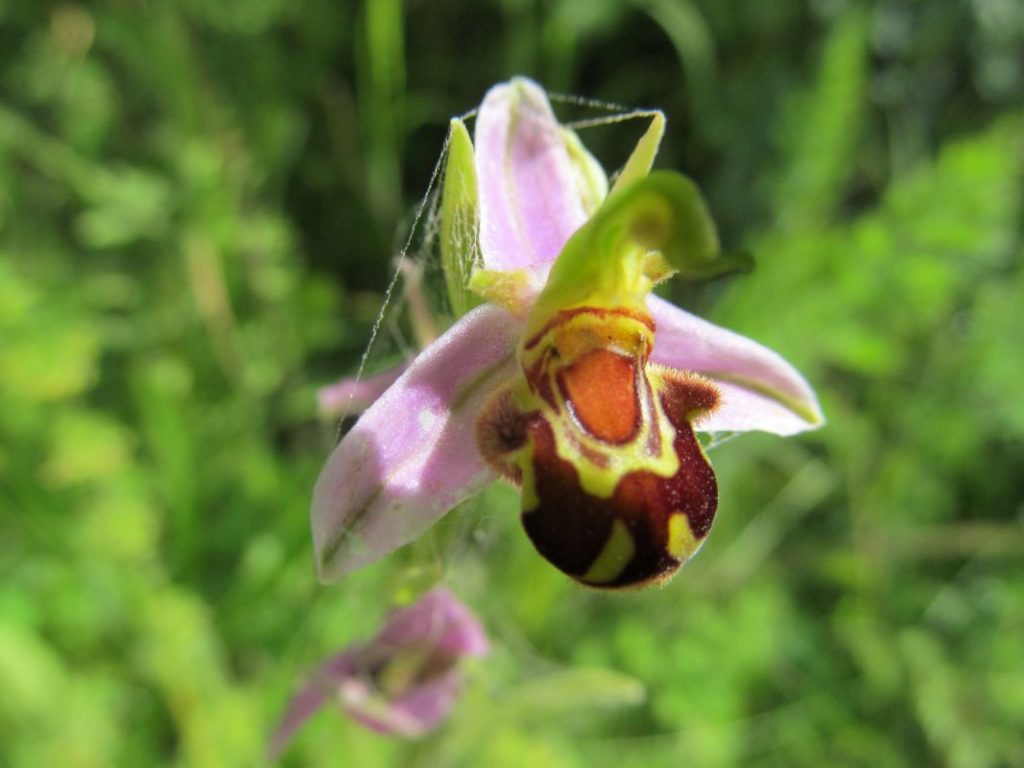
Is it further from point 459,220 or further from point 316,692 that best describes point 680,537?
point 316,692

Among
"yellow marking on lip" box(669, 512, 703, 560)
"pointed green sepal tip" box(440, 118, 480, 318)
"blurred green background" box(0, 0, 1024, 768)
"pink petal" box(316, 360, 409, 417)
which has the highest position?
"pointed green sepal tip" box(440, 118, 480, 318)

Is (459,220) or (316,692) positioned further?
(316,692)

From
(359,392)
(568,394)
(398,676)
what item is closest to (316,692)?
(398,676)

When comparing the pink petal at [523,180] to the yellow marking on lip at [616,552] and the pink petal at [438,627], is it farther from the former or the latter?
the pink petal at [438,627]

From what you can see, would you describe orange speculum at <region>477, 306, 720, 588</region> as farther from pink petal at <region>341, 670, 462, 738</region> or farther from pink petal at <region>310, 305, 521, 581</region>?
pink petal at <region>341, 670, 462, 738</region>

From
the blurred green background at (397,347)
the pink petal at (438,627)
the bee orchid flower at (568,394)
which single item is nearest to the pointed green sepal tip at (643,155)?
the bee orchid flower at (568,394)

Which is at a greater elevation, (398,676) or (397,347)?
(397,347)

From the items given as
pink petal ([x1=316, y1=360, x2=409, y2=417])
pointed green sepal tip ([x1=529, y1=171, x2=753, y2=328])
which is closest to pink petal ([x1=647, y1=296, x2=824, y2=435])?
pointed green sepal tip ([x1=529, y1=171, x2=753, y2=328])
